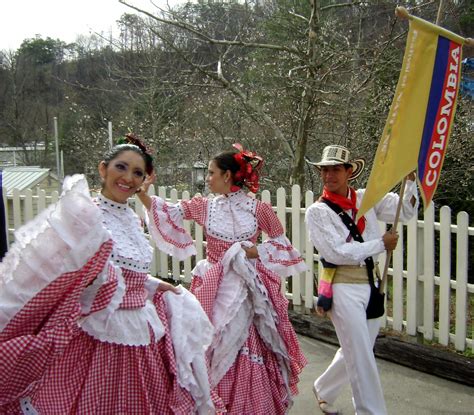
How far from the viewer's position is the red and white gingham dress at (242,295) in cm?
326

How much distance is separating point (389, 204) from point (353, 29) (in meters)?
4.67

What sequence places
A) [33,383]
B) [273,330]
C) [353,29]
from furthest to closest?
1. [353,29]
2. [273,330]
3. [33,383]

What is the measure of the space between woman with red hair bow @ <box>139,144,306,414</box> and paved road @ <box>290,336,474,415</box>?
1.28 ft

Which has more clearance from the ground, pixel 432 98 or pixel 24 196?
pixel 432 98

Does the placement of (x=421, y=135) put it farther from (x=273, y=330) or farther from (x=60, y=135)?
(x=60, y=135)

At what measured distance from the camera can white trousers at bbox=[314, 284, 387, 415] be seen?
311cm

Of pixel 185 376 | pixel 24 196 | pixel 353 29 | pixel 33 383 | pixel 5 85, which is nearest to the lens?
pixel 33 383

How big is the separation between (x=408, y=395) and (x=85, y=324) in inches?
98.6

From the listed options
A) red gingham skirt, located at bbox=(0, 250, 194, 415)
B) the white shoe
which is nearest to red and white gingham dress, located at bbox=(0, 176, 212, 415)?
red gingham skirt, located at bbox=(0, 250, 194, 415)

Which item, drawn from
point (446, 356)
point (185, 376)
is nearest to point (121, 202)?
point (185, 376)

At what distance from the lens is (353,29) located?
24.4ft

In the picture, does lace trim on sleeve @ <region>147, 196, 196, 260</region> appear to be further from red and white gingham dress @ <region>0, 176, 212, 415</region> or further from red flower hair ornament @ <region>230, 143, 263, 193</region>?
red and white gingham dress @ <region>0, 176, 212, 415</region>

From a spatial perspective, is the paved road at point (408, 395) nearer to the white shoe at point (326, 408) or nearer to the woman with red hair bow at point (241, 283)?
the white shoe at point (326, 408)

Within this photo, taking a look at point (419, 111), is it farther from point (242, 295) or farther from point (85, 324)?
point (85, 324)
